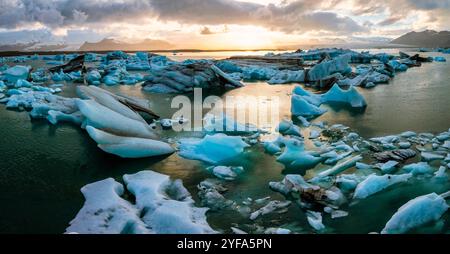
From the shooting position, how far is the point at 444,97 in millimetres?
10188

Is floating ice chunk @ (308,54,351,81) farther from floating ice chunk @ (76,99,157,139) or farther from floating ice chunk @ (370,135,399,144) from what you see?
floating ice chunk @ (76,99,157,139)

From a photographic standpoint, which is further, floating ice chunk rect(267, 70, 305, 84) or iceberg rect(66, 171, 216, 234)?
floating ice chunk rect(267, 70, 305, 84)

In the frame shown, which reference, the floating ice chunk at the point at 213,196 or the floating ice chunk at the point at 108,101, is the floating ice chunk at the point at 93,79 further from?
the floating ice chunk at the point at 213,196

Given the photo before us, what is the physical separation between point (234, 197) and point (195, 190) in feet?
1.60

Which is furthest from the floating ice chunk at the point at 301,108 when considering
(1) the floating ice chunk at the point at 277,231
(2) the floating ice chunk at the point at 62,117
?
(1) the floating ice chunk at the point at 277,231

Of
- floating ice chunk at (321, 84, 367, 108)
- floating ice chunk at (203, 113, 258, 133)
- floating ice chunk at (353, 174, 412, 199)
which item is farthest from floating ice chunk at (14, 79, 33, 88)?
floating ice chunk at (353, 174, 412, 199)

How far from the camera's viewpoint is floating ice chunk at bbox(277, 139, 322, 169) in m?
4.82

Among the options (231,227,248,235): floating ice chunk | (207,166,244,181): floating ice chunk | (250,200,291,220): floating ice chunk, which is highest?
(207,166,244,181): floating ice chunk

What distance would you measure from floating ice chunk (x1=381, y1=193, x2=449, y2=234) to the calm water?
0.12m

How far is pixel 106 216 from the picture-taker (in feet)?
10.8

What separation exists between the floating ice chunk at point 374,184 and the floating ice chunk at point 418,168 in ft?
1.05

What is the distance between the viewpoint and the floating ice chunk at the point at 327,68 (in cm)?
1568

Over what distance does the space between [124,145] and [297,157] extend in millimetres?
2462
